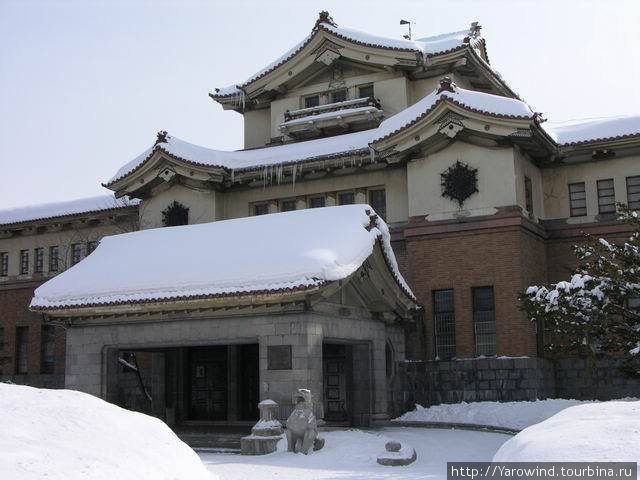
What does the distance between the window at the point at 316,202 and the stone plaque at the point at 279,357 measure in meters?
10.2

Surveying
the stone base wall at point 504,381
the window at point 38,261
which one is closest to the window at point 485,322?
the stone base wall at point 504,381

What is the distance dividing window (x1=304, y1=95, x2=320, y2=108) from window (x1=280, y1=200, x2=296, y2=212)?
4.88 m

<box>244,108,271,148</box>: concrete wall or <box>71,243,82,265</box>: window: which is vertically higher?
<box>244,108,271,148</box>: concrete wall

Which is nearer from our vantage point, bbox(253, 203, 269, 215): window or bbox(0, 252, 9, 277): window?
bbox(253, 203, 269, 215): window

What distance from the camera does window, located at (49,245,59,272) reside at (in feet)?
115

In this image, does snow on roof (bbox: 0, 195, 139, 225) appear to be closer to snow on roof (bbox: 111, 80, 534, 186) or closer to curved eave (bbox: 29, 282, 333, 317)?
snow on roof (bbox: 111, 80, 534, 186)

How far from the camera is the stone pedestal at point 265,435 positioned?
53.9 feet

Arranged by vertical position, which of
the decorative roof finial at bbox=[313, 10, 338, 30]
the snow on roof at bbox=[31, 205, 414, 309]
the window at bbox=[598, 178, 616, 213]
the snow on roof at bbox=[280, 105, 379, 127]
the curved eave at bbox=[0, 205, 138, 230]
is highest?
the decorative roof finial at bbox=[313, 10, 338, 30]

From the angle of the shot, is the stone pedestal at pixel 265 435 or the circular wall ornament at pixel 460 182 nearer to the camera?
the stone pedestal at pixel 265 435

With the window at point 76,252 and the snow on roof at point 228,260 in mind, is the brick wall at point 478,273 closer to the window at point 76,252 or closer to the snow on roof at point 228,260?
the snow on roof at point 228,260

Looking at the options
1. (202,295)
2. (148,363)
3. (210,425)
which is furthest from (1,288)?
(202,295)

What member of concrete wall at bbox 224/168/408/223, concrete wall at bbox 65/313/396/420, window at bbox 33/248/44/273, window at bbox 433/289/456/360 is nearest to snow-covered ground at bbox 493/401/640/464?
concrete wall at bbox 65/313/396/420

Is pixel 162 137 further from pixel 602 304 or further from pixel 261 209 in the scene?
pixel 602 304

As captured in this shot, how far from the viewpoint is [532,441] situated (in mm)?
9828
